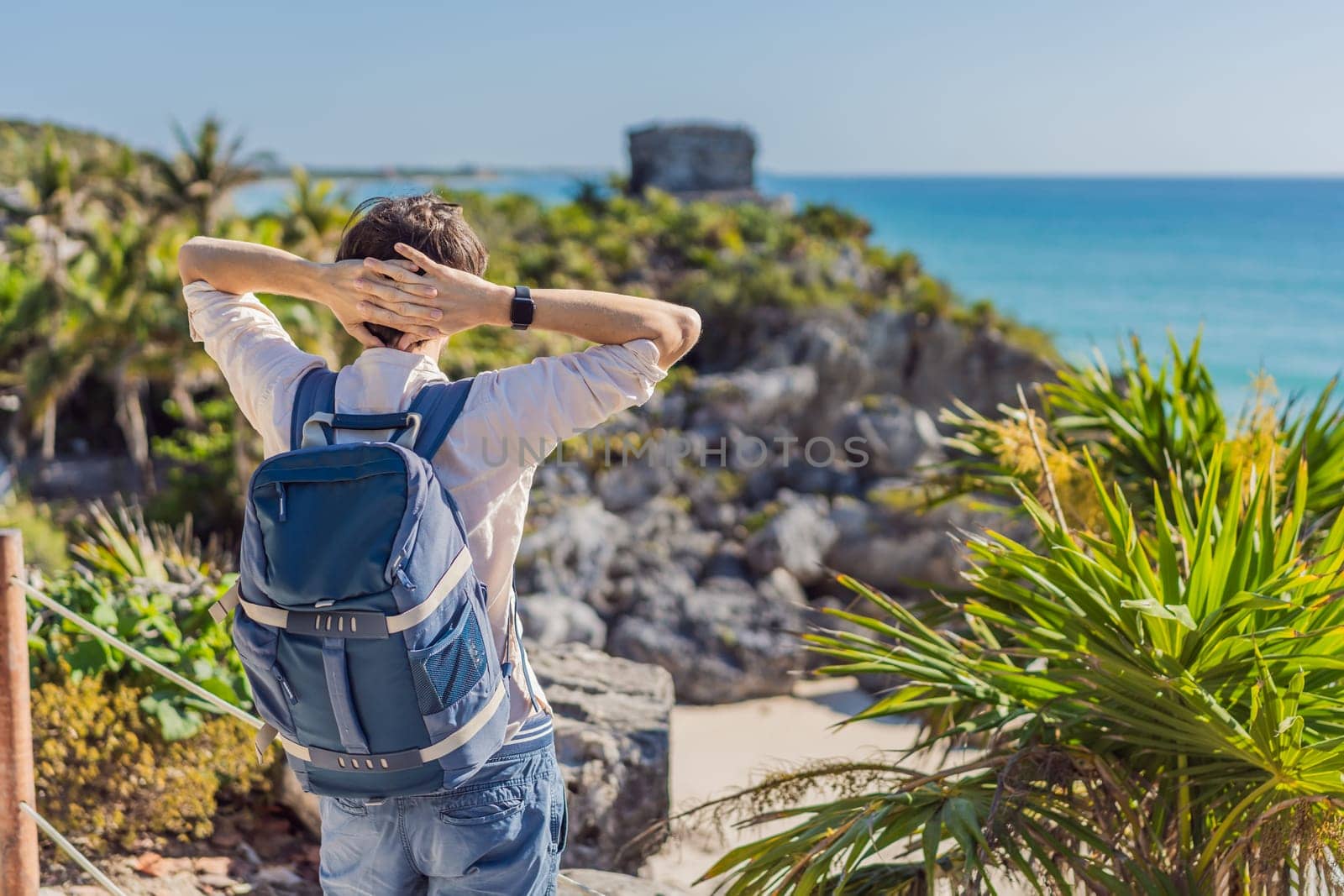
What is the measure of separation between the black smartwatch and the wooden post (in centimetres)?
140

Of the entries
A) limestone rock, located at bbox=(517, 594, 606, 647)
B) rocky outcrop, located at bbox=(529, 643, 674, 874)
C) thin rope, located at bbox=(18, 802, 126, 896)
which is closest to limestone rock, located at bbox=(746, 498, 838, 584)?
limestone rock, located at bbox=(517, 594, 606, 647)

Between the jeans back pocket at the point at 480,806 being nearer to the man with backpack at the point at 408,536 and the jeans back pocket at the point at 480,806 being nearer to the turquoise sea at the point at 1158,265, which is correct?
the man with backpack at the point at 408,536

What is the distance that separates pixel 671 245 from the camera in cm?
2342

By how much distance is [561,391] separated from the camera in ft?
5.11

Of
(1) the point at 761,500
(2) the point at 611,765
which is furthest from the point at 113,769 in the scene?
(1) the point at 761,500

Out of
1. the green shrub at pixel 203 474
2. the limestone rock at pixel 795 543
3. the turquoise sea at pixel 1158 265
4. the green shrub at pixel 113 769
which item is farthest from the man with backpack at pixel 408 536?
the green shrub at pixel 203 474

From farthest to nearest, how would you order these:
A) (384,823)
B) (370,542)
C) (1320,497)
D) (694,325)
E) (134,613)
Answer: (134,613) → (1320,497) → (694,325) → (384,823) → (370,542)

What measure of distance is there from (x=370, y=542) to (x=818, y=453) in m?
14.0

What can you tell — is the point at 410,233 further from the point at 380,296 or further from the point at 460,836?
the point at 460,836

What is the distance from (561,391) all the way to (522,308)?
0.16m

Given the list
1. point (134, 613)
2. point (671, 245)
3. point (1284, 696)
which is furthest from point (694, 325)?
point (671, 245)

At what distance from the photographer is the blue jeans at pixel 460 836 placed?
5.12ft

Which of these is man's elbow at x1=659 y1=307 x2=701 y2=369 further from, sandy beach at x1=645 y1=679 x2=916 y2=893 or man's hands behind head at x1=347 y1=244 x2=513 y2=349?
sandy beach at x1=645 y1=679 x2=916 y2=893

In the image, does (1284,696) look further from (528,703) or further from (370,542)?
(370,542)
